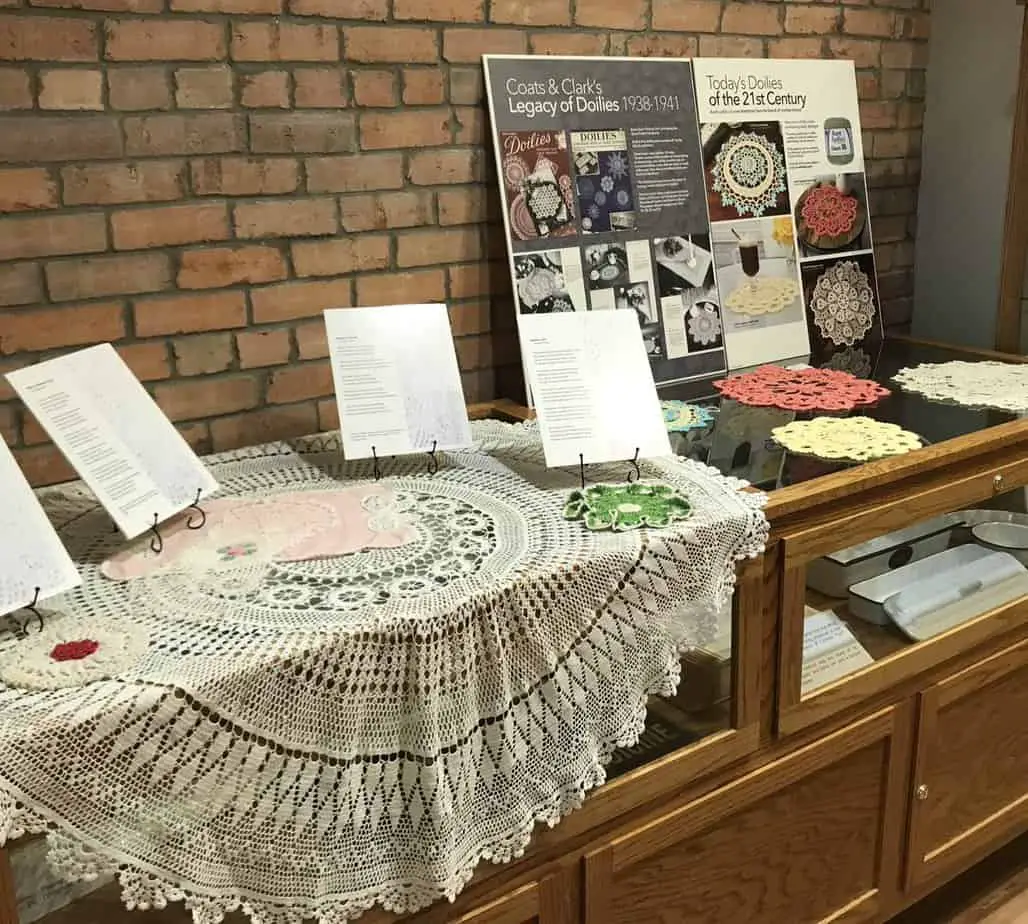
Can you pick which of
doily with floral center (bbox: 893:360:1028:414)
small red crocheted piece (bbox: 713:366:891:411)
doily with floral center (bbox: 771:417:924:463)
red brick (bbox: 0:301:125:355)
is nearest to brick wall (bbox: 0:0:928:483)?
red brick (bbox: 0:301:125:355)

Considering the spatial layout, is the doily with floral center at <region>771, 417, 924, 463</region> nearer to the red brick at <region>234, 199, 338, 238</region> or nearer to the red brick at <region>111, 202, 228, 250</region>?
the red brick at <region>234, 199, 338, 238</region>

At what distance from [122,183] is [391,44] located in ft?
1.55

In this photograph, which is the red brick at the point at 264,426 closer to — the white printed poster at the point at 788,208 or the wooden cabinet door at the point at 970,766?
the white printed poster at the point at 788,208

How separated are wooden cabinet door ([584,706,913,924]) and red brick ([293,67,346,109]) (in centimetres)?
112

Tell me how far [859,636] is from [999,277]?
3.72 ft

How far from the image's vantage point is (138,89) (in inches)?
56.1

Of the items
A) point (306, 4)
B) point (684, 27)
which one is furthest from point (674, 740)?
point (684, 27)

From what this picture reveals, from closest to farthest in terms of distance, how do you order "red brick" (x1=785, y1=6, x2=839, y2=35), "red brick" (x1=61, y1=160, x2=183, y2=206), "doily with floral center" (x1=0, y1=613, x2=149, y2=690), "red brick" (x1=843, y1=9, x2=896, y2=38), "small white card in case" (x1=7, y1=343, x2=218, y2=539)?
"doily with floral center" (x1=0, y1=613, x2=149, y2=690) → "small white card in case" (x1=7, y1=343, x2=218, y2=539) → "red brick" (x1=61, y1=160, x2=183, y2=206) → "red brick" (x1=785, y1=6, x2=839, y2=35) → "red brick" (x1=843, y1=9, x2=896, y2=38)

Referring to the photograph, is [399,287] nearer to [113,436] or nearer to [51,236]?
[51,236]

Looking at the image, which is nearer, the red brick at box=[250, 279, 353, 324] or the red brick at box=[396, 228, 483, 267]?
the red brick at box=[250, 279, 353, 324]

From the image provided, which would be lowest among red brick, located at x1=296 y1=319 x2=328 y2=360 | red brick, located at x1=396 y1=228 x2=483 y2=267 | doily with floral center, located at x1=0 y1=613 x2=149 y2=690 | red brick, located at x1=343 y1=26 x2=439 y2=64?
doily with floral center, located at x1=0 y1=613 x2=149 y2=690

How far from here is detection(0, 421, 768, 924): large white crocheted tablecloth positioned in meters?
0.90

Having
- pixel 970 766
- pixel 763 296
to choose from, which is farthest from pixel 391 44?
pixel 970 766

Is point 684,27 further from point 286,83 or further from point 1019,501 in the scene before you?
point 1019,501
